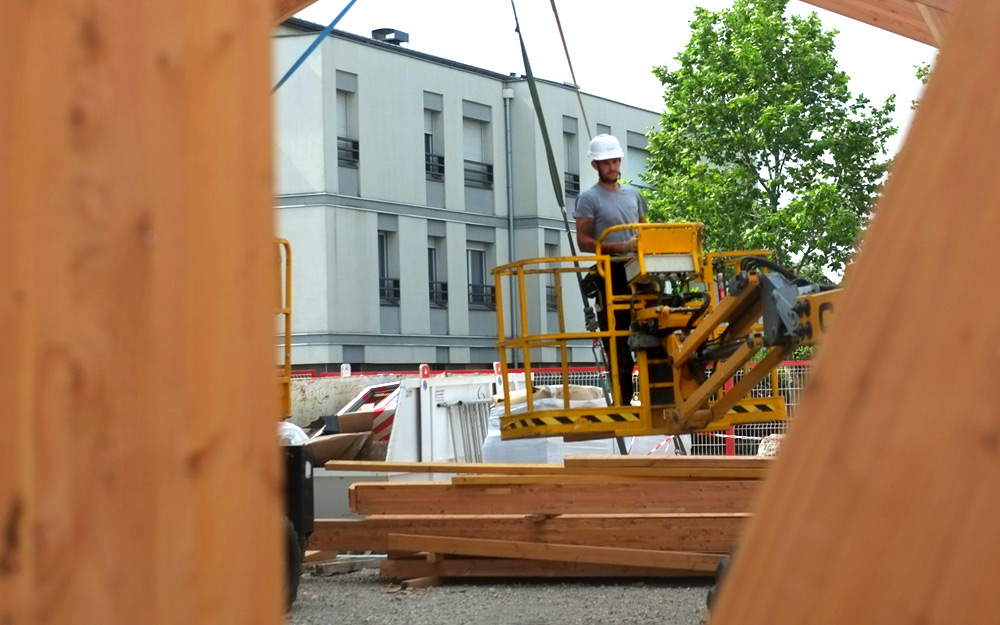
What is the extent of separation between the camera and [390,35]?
37.2 meters

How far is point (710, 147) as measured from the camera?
36.0 metres

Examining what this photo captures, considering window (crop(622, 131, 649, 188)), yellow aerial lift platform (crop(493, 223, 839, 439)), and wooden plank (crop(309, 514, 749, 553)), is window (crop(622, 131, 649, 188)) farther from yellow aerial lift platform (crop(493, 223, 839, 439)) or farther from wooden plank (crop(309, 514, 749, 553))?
yellow aerial lift platform (crop(493, 223, 839, 439))

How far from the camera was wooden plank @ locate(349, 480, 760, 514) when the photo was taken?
10.1 meters

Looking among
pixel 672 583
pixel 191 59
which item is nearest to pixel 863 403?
pixel 191 59

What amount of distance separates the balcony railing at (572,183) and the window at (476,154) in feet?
8.89

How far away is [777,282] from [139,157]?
18.3 ft

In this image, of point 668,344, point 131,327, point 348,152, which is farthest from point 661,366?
point 348,152

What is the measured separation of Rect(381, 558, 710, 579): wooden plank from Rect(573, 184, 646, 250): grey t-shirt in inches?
106

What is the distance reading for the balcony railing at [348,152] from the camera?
34.0 m

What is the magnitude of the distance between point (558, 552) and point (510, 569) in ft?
1.66

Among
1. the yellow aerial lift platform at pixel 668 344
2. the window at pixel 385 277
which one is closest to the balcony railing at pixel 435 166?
the window at pixel 385 277

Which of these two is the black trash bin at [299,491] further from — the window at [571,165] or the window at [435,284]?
the window at [571,165]

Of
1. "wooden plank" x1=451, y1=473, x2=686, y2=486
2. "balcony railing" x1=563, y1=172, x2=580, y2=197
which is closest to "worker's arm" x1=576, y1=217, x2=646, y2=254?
"wooden plank" x1=451, y1=473, x2=686, y2=486

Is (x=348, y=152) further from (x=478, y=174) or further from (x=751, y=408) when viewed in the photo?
(x=751, y=408)
